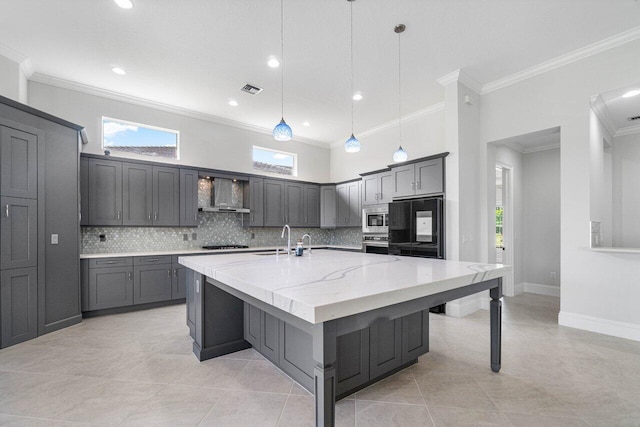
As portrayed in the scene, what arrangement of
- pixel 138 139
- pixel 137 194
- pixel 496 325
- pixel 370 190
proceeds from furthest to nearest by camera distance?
pixel 370 190 < pixel 138 139 < pixel 137 194 < pixel 496 325

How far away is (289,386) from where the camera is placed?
2.19m

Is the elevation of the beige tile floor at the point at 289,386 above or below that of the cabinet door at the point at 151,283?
below

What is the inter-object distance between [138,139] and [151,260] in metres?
2.11

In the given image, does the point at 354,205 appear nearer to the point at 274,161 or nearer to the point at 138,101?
the point at 274,161

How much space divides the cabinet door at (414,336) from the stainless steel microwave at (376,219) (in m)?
2.64

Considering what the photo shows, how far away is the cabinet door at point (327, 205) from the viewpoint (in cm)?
664

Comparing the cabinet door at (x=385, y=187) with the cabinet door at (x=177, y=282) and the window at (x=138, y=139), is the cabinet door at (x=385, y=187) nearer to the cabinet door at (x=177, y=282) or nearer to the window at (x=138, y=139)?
the cabinet door at (x=177, y=282)

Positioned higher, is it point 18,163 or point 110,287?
point 18,163

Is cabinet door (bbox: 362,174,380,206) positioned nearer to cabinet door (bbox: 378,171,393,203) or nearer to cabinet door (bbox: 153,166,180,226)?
cabinet door (bbox: 378,171,393,203)

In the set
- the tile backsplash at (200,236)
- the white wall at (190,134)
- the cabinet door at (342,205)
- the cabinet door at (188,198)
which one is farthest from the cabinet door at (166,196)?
the cabinet door at (342,205)

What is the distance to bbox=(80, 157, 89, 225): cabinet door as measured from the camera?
4039mm

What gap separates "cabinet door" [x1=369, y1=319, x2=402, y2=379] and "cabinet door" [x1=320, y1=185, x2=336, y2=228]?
4.37 m

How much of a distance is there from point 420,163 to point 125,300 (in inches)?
192

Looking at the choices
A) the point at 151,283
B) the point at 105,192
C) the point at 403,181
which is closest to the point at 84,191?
the point at 105,192
